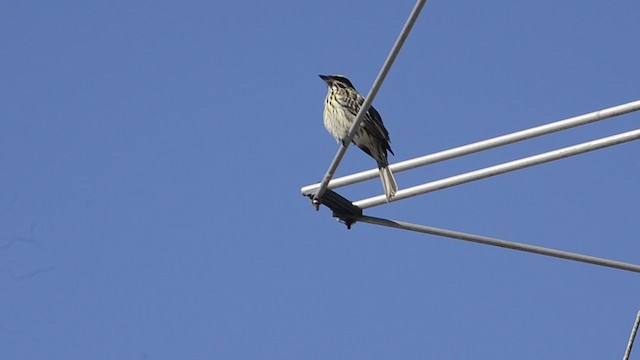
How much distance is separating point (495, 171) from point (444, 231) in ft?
1.83

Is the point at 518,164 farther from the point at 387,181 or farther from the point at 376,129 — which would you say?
the point at 376,129

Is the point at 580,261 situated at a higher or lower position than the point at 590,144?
lower

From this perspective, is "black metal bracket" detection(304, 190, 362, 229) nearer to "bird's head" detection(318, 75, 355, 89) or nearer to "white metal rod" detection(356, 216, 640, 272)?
"white metal rod" detection(356, 216, 640, 272)

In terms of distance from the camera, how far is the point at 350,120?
43.0 feet

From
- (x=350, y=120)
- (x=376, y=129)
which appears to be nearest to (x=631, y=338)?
(x=376, y=129)

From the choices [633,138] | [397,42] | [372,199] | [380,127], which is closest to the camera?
[397,42]

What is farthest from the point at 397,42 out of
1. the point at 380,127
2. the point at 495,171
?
the point at 380,127

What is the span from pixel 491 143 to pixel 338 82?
634 cm

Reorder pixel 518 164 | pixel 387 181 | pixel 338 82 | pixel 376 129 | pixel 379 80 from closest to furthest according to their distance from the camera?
pixel 379 80 → pixel 518 164 → pixel 387 181 → pixel 376 129 → pixel 338 82

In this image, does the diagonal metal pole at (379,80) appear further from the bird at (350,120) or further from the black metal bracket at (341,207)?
the bird at (350,120)

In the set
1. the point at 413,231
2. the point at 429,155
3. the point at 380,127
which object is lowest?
the point at 413,231

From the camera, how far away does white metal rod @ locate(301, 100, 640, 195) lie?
7.32m

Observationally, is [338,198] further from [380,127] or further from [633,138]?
[380,127]

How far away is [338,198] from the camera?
27.0 feet
